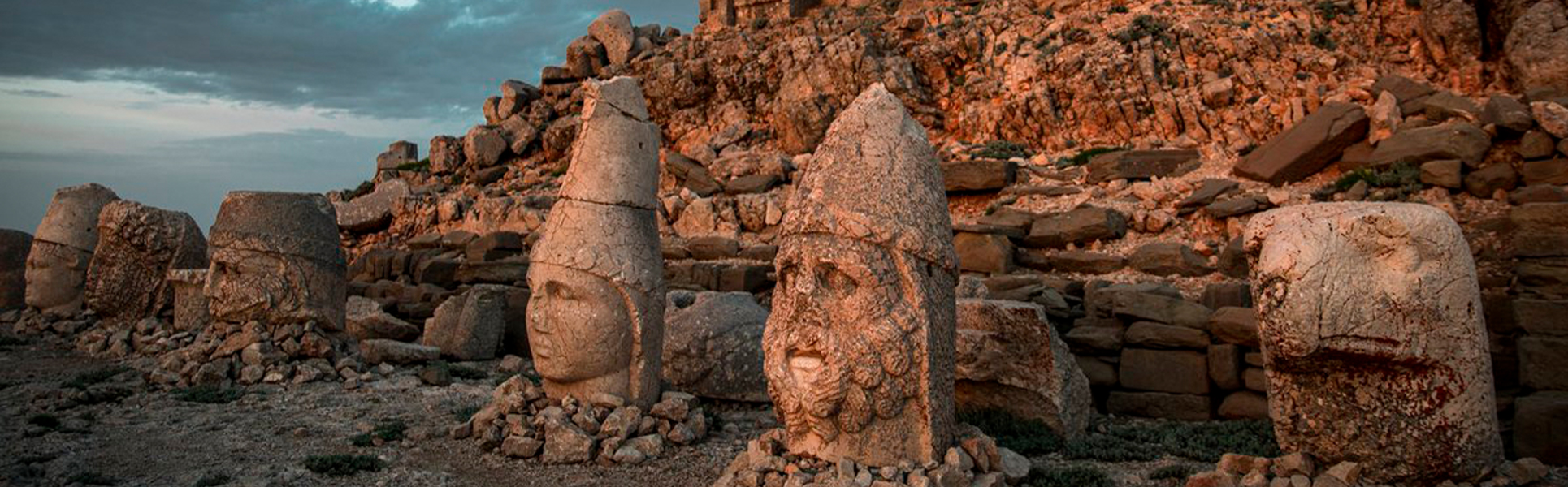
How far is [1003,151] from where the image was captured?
19047mm

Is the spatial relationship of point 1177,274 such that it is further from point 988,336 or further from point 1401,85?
point 1401,85

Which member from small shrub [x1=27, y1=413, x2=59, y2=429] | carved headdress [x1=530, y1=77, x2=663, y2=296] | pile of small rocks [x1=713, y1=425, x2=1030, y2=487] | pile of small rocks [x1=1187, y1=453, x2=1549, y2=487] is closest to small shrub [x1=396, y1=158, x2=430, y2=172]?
small shrub [x1=27, y1=413, x2=59, y2=429]

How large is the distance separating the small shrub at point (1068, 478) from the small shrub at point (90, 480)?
5.89 metres

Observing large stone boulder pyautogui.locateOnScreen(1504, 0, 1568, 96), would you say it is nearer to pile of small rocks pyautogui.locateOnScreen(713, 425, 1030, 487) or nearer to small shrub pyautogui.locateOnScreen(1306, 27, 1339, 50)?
small shrub pyautogui.locateOnScreen(1306, 27, 1339, 50)

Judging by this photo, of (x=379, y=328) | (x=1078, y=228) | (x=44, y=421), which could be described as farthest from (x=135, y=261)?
(x=1078, y=228)

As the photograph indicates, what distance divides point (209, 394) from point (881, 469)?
280 inches

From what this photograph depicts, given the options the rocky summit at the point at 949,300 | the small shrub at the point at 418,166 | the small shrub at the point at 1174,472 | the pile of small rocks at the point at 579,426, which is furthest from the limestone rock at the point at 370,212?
the small shrub at the point at 1174,472

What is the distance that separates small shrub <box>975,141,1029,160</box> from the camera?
18.7 m

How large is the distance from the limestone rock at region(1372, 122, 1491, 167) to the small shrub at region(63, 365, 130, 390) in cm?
1463

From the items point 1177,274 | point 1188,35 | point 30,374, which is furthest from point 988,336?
point 1188,35

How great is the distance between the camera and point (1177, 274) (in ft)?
38.1

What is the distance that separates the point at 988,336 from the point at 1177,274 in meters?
4.56

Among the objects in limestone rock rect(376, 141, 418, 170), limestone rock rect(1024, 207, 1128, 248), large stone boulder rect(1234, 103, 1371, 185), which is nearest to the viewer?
limestone rock rect(1024, 207, 1128, 248)

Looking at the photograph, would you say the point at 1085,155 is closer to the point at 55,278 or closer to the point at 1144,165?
the point at 1144,165
